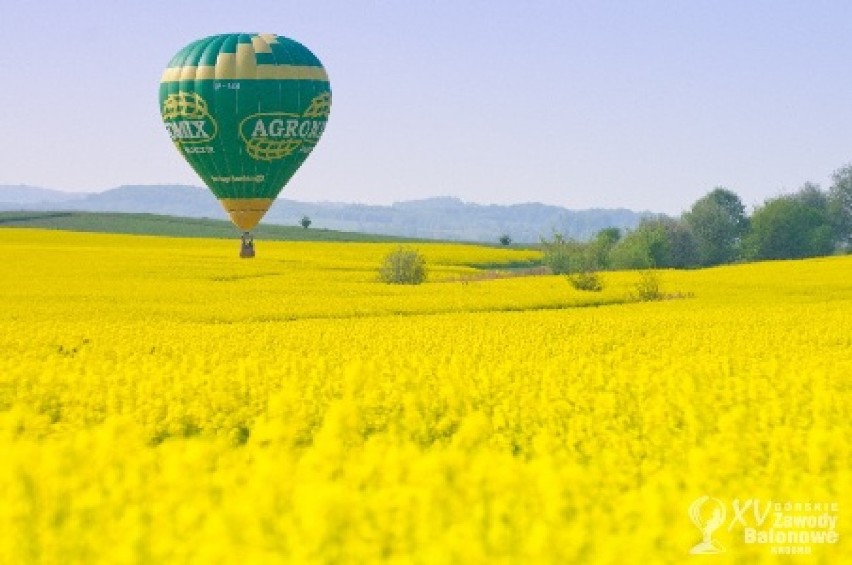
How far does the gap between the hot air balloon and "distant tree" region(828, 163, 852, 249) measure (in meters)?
90.9

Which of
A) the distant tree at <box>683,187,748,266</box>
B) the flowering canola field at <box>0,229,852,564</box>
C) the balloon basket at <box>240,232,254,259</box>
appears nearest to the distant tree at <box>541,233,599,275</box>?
the balloon basket at <box>240,232,254,259</box>

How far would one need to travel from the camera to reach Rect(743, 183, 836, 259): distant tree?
383ft

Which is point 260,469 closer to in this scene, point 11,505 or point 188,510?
point 188,510

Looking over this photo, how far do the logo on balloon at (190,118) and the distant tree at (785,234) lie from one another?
79132 mm

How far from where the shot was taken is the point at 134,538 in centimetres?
670

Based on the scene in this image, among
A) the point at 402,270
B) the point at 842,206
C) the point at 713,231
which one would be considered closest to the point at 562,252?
the point at 402,270

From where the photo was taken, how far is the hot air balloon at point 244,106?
1775 inches

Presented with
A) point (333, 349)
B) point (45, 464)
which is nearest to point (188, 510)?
point (45, 464)

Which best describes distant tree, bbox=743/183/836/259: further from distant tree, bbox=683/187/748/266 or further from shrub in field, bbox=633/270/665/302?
shrub in field, bbox=633/270/665/302

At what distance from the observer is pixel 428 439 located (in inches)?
509

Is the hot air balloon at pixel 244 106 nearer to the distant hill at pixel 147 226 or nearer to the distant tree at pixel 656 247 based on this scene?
the distant tree at pixel 656 247

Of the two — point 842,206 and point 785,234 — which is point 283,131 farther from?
point 842,206

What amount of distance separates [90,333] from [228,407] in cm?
1037

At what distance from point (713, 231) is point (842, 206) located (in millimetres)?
24805
